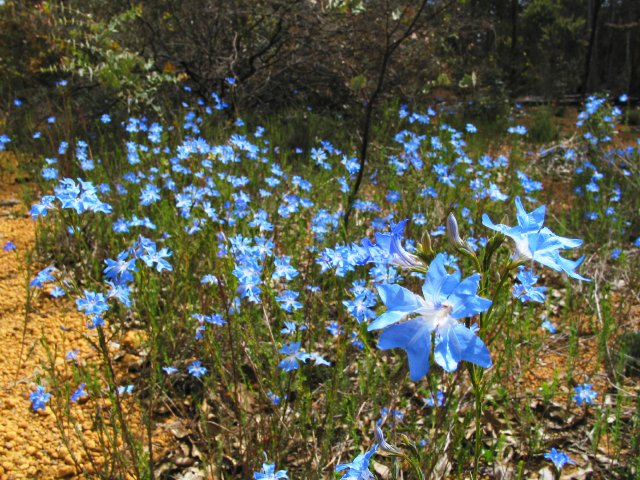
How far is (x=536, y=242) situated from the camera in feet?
3.25

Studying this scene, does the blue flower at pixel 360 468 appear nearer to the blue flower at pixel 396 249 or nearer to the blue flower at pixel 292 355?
the blue flower at pixel 396 249

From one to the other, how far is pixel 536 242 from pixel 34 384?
2354mm

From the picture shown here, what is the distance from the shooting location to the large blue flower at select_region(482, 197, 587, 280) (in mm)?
993

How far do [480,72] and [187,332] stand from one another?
7655 millimetres

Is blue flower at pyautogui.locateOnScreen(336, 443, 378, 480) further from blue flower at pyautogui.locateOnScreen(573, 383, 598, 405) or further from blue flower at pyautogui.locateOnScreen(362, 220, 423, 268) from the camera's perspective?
blue flower at pyautogui.locateOnScreen(573, 383, 598, 405)

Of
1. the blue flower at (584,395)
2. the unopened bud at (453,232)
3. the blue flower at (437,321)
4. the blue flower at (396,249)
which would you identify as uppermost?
the blue flower at (584,395)

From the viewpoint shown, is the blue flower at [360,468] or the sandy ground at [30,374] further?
the sandy ground at [30,374]

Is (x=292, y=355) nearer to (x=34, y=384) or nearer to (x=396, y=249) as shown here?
(x=396, y=249)

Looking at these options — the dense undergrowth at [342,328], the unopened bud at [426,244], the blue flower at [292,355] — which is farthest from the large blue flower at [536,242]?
the blue flower at [292,355]

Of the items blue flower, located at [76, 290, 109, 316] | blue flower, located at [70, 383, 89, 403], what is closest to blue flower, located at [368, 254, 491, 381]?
blue flower, located at [76, 290, 109, 316]

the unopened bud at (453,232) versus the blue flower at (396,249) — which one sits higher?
the unopened bud at (453,232)

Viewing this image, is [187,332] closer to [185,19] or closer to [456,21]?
[185,19]

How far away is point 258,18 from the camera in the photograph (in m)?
6.25

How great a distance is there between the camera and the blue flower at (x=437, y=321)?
83 centimetres
